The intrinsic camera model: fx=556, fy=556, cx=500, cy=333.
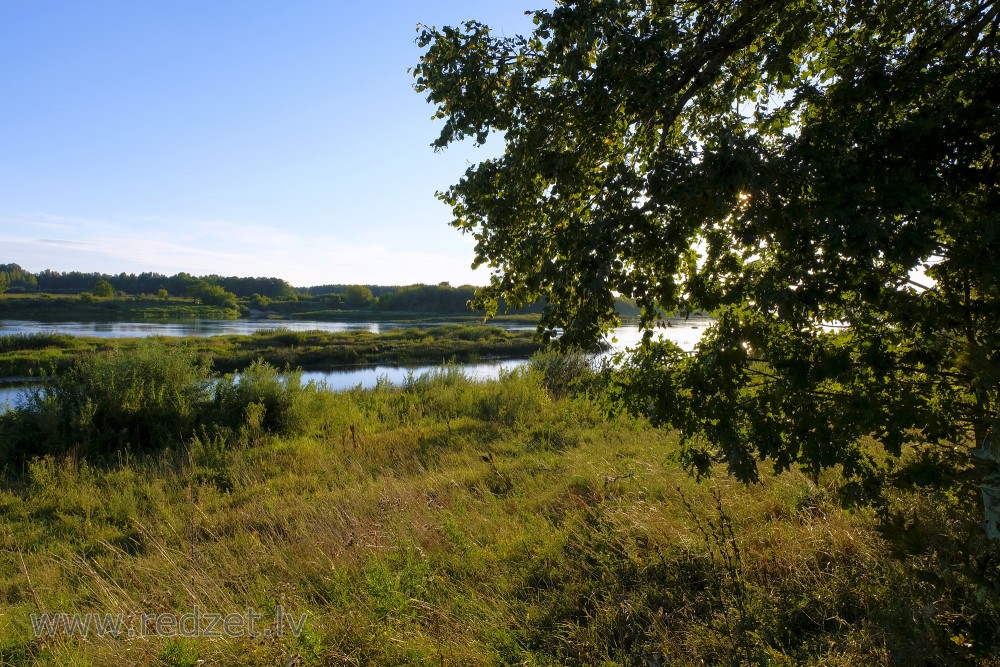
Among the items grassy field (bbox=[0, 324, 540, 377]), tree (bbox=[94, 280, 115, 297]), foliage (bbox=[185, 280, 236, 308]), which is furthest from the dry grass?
foliage (bbox=[185, 280, 236, 308])

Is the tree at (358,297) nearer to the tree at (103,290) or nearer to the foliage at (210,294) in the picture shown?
the foliage at (210,294)

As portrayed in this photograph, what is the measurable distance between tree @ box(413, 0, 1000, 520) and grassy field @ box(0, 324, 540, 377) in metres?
23.9

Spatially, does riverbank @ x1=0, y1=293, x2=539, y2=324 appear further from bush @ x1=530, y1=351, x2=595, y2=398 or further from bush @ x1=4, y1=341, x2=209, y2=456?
bush @ x1=4, y1=341, x2=209, y2=456

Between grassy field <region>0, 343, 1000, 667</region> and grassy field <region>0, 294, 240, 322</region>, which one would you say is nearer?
grassy field <region>0, 343, 1000, 667</region>

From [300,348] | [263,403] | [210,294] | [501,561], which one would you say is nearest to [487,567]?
[501,561]

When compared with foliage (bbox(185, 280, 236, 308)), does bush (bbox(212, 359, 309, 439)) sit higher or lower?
lower

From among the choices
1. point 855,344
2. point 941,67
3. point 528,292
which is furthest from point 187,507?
point 941,67

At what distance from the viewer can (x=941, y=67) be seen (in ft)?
9.39

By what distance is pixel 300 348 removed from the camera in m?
32.8

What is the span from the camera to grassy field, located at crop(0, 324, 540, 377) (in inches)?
1031

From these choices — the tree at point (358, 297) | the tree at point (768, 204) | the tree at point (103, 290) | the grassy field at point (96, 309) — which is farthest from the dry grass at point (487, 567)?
the tree at point (358, 297)

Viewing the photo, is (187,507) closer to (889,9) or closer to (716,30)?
(716,30)

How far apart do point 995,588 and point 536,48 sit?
3881 mm

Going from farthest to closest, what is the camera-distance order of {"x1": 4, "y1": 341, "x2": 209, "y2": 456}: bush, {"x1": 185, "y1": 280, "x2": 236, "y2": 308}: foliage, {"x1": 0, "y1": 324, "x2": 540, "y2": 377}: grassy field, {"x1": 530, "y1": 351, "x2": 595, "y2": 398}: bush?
{"x1": 185, "y1": 280, "x2": 236, "y2": 308}: foliage, {"x1": 0, "y1": 324, "x2": 540, "y2": 377}: grassy field, {"x1": 530, "y1": 351, "x2": 595, "y2": 398}: bush, {"x1": 4, "y1": 341, "x2": 209, "y2": 456}: bush
